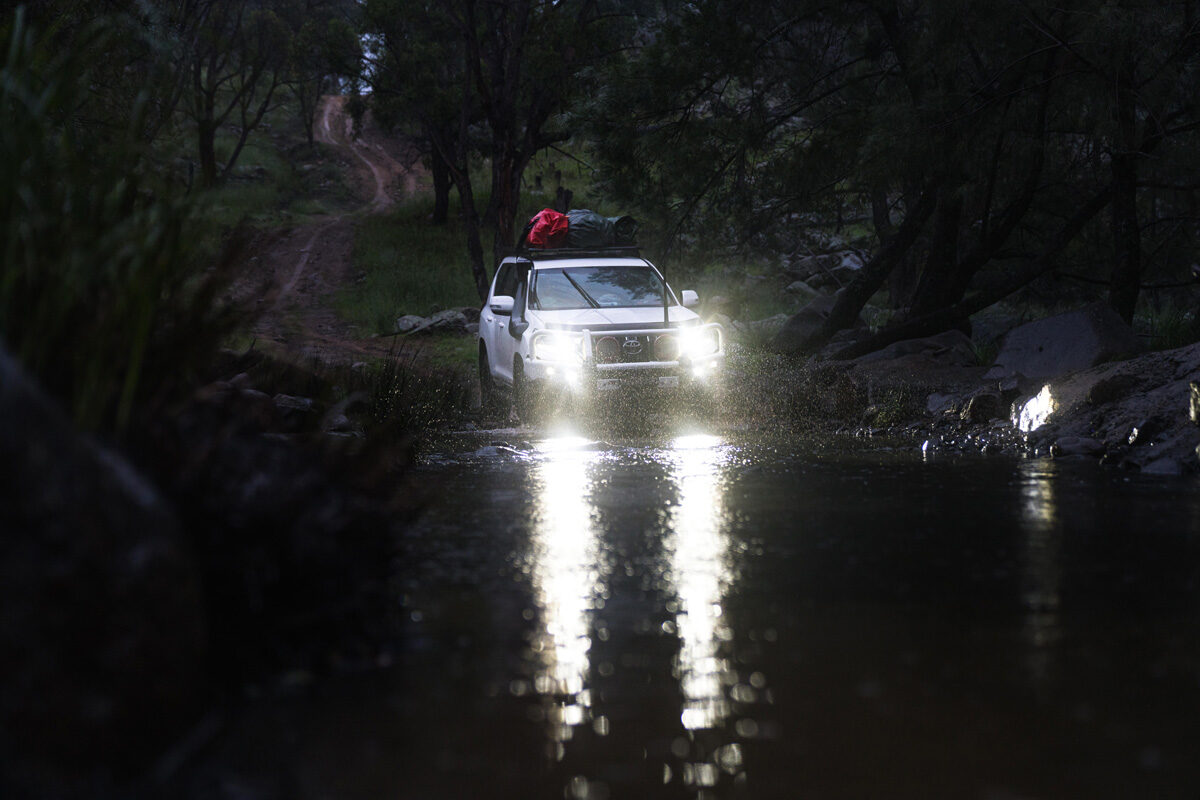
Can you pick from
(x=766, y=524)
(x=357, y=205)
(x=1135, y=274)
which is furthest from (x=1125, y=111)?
(x=357, y=205)

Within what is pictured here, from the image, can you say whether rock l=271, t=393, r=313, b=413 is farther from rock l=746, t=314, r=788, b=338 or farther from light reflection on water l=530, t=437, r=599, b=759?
rock l=746, t=314, r=788, b=338

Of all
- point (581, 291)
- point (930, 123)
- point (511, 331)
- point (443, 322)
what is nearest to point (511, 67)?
point (443, 322)

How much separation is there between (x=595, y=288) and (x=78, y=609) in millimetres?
10768

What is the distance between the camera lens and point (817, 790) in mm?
2787

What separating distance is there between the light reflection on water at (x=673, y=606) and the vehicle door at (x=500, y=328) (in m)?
5.07

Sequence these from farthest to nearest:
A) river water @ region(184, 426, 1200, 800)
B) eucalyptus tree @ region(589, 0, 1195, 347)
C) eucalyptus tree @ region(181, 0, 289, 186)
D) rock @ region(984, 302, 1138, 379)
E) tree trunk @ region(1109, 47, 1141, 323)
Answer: eucalyptus tree @ region(181, 0, 289, 186) → tree trunk @ region(1109, 47, 1141, 323) → rock @ region(984, 302, 1138, 379) → eucalyptus tree @ region(589, 0, 1195, 347) → river water @ region(184, 426, 1200, 800)

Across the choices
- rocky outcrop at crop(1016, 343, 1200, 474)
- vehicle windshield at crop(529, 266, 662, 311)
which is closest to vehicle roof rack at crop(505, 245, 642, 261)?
vehicle windshield at crop(529, 266, 662, 311)

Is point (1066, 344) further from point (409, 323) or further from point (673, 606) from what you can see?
point (409, 323)

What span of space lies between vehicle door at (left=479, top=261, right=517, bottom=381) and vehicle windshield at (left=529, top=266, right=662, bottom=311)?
0.51m

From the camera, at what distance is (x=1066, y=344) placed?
42.0 feet

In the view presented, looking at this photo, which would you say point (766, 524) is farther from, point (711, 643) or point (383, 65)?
point (383, 65)

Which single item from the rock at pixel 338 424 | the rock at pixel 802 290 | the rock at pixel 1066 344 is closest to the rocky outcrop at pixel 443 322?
the rock at pixel 802 290

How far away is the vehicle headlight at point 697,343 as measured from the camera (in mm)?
12312

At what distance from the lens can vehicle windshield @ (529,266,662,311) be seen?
12.9 metres
